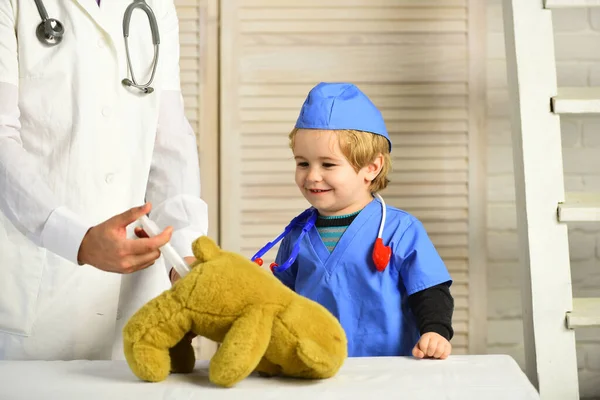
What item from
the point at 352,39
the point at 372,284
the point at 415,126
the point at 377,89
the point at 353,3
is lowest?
the point at 372,284

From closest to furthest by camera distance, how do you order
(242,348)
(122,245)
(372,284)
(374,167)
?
(242,348), (122,245), (372,284), (374,167)

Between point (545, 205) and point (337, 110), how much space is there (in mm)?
500

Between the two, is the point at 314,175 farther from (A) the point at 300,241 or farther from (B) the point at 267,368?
(B) the point at 267,368

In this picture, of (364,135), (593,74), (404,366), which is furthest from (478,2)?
(404,366)

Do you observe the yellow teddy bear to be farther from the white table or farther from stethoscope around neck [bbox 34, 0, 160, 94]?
stethoscope around neck [bbox 34, 0, 160, 94]

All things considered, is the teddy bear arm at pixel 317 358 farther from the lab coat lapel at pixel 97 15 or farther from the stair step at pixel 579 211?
the stair step at pixel 579 211

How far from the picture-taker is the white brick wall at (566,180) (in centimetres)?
231

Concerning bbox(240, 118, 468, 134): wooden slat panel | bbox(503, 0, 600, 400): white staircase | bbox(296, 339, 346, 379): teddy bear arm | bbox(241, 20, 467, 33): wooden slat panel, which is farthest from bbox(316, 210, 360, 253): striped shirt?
bbox(241, 20, 467, 33): wooden slat panel

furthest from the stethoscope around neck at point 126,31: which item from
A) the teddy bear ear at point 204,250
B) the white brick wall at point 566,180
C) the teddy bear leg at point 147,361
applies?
the white brick wall at point 566,180

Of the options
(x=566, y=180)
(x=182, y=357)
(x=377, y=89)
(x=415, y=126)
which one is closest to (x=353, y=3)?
(x=377, y=89)

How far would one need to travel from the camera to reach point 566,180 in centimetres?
231

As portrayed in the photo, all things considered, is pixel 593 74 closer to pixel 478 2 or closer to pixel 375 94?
pixel 478 2

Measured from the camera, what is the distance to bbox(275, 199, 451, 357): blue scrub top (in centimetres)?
148

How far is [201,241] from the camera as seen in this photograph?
3.53ft
